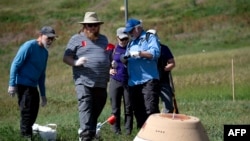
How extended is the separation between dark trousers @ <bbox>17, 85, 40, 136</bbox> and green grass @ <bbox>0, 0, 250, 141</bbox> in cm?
20

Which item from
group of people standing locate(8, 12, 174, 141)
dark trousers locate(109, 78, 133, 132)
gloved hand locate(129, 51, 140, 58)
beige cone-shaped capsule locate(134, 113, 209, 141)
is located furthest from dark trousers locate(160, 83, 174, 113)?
beige cone-shaped capsule locate(134, 113, 209, 141)

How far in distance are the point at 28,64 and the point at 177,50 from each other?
30379 millimetres

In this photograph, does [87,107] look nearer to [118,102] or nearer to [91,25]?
[91,25]

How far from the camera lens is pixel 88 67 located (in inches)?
325

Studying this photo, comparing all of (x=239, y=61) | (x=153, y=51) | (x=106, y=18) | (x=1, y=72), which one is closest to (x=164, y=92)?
(x=153, y=51)

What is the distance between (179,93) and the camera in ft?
66.5

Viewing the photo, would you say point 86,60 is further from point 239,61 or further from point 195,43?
point 195,43

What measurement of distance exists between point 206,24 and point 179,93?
88.5ft

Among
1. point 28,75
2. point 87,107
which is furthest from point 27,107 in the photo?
point 87,107

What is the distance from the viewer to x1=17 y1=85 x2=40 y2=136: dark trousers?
28.0 ft

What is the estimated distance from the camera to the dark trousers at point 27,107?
8523 millimetres

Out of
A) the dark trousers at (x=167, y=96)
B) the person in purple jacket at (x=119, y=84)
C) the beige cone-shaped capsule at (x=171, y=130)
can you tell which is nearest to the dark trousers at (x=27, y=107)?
the person in purple jacket at (x=119, y=84)

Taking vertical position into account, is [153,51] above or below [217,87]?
above

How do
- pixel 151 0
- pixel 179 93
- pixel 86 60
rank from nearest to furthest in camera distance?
pixel 86 60 < pixel 179 93 < pixel 151 0
